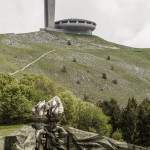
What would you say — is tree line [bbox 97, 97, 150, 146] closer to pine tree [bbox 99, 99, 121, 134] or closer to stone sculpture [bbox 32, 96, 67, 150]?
pine tree [bbox 99, 99, 121, 134]

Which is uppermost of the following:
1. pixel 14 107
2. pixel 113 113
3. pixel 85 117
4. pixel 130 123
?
pixel 14 107

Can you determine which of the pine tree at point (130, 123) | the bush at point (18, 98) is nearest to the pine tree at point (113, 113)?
the pine tree at point (130, 123)

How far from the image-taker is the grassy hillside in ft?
396

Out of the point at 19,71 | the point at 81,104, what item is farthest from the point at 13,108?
the point at 19,71

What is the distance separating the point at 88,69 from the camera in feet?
458

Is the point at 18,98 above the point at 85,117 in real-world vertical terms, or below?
above

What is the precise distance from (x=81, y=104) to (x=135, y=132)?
26.3 ft

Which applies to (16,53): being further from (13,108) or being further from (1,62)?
(13,108)

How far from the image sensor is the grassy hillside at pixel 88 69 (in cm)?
12069

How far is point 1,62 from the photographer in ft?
406

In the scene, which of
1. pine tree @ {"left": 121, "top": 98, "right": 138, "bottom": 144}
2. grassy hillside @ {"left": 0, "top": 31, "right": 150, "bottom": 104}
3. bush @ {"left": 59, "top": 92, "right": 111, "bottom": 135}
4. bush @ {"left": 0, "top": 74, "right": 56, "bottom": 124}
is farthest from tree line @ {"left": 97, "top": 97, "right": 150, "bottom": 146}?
grassy hillside @ {"left": 0, "top": 31, "right": 150, "bottom": 104}

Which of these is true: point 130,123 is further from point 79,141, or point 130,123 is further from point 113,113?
point 79,141

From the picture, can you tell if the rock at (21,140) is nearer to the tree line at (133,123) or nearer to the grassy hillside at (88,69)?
the tree line at (133,123)

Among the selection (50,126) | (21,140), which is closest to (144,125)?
(50,126)
